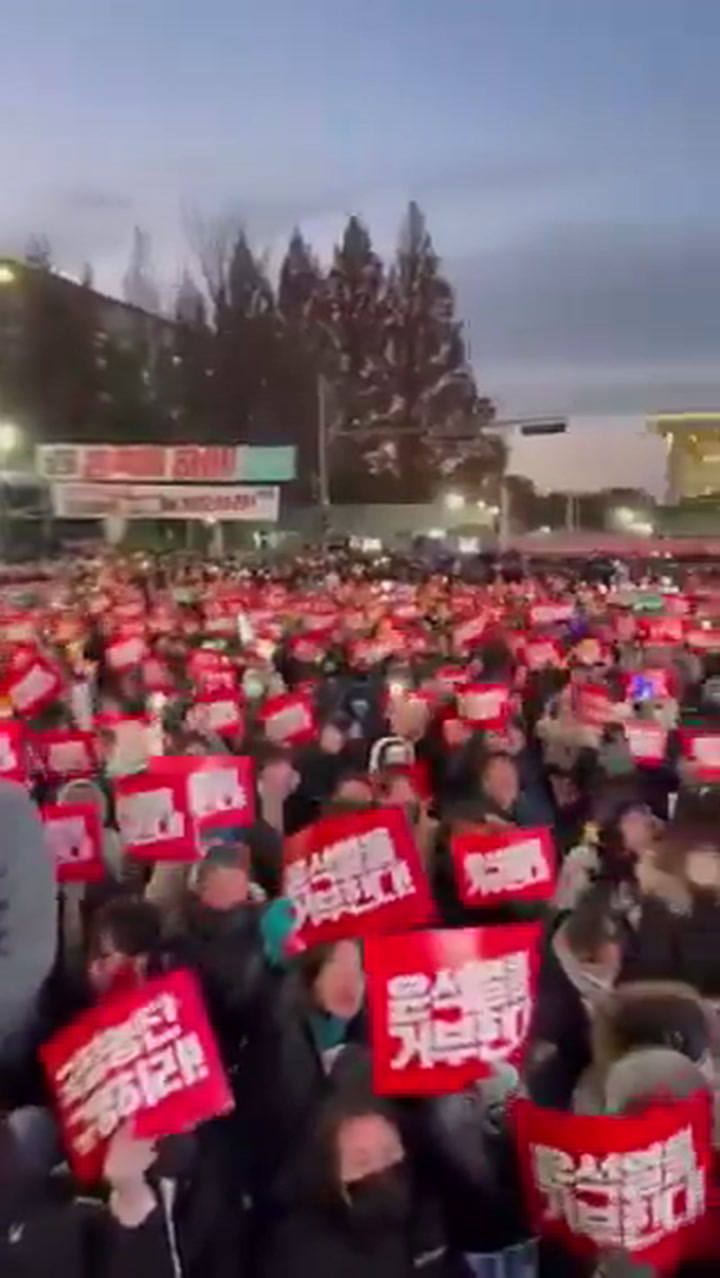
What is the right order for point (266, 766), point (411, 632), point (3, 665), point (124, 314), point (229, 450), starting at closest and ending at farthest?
1. point (266, 766)
2. point (3, 665)
3. point (411, 632)
4. point (229, 450)
5. point (124, 314)

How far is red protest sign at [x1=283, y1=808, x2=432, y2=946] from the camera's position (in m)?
6.35

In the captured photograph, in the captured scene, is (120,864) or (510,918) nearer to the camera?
(510,918)

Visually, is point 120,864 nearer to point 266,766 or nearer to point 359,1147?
point 266,766

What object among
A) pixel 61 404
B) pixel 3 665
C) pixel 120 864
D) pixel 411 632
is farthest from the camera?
pixel 61 404

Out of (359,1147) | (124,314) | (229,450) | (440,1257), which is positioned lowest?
(440,1257)

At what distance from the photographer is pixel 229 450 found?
1193 inches

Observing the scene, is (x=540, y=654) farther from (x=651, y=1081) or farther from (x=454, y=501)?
(x=454, y=501)

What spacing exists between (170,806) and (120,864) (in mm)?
357

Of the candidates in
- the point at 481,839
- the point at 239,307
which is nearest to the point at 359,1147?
the point at 481,839

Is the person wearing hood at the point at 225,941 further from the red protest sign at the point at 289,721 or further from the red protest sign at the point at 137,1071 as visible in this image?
the red protest sign at the point at 289,721

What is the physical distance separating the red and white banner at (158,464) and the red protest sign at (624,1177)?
2519cm

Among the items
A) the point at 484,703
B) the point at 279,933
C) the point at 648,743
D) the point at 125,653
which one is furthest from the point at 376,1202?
the point at 125,653

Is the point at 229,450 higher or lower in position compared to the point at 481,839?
higher

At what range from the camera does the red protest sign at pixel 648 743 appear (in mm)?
11344
